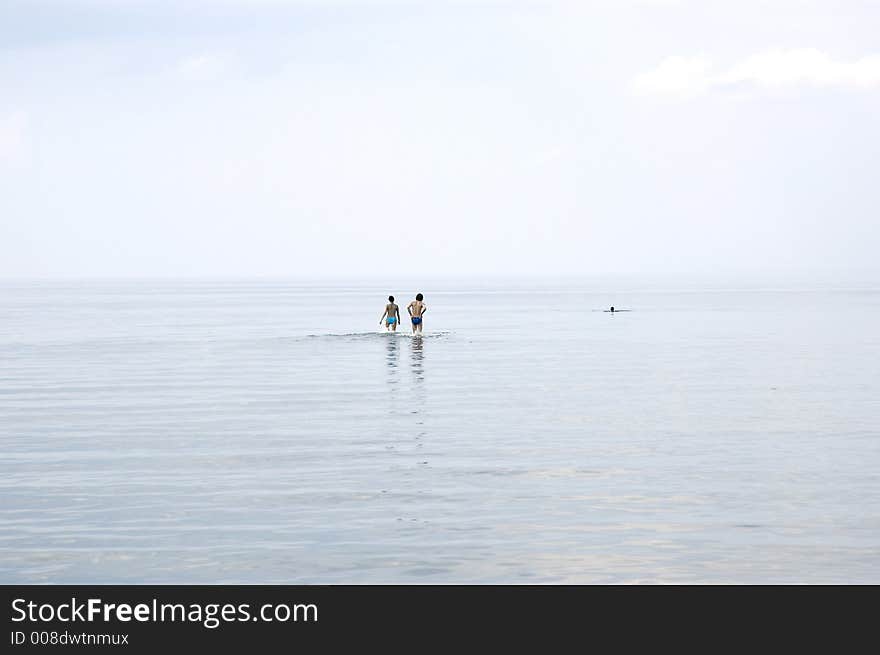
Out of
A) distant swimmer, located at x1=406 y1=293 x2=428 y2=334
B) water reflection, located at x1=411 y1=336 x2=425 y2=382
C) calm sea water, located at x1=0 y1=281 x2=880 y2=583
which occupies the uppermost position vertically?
distant swimmer, located at x1=406 y1=293 x2=428 y2=334

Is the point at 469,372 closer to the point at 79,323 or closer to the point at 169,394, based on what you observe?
the point at 169,394

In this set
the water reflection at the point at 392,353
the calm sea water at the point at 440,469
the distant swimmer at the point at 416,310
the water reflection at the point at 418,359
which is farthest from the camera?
the distant swimmer at the point at 416,310

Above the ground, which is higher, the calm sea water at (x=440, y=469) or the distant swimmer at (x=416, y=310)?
the distant swimmer at (x=416, y=310)

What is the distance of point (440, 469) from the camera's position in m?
23.9

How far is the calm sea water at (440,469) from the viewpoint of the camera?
16.6 metres

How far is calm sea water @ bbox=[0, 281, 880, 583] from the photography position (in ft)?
54.3

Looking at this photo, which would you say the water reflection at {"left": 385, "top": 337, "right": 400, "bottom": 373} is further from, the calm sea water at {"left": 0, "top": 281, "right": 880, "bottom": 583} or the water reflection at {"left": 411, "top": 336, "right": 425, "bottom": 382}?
the water reflection at {"left": 411, "top": 336, "right": 425, "bottom": 382}
